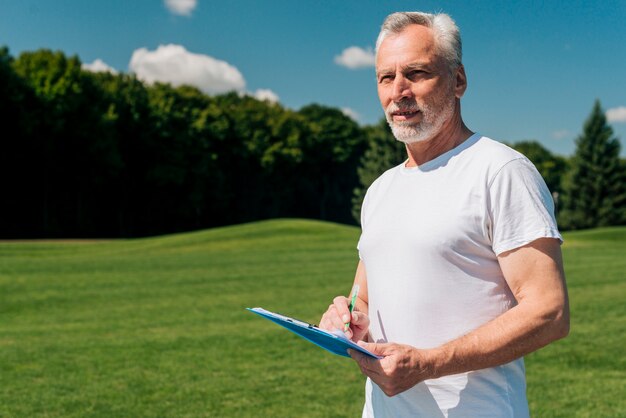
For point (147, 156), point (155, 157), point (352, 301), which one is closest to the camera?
point (352, 301)

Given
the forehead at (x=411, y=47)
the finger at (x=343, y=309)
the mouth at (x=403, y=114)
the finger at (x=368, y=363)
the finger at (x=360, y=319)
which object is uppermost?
the forehead at (x=411, y=47)

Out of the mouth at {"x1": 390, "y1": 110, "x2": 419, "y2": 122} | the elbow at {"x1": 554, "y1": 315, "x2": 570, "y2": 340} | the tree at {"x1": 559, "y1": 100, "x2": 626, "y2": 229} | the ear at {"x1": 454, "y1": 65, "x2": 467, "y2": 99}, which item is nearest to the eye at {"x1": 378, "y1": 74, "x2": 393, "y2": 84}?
the mouth at {"x1": 390, "y1": 110, "x2": 419, "y2": 122}

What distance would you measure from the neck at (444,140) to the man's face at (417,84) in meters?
0.03

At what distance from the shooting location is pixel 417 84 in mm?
2246

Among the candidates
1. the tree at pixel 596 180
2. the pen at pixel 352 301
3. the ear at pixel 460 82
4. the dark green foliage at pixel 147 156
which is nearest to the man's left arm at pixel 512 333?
the pen at pixel 352 301

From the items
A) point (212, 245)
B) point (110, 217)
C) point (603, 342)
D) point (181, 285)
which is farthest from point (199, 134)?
point (603, 342)

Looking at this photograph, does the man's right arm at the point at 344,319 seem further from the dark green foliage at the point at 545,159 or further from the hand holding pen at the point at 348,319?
the dark green foliage at the point at 545,159

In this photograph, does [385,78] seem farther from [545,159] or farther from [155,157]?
[545,159]

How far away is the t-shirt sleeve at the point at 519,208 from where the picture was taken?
1.93 m

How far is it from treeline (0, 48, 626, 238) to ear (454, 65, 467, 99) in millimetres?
47535

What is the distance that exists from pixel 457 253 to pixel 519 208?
24cm

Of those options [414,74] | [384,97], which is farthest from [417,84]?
[384,97]

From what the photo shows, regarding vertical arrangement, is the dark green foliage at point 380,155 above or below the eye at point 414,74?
above

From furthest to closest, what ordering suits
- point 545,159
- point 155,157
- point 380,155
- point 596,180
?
point 545,159 → point 380,155 → point 596,180 → point 155,157
